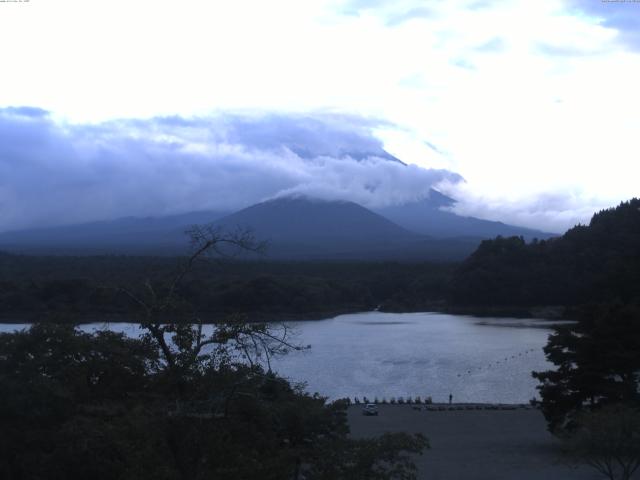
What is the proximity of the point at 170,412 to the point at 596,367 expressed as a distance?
8.84 meters

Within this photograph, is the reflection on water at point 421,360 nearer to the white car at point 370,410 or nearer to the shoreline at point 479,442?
the white car at point 370,410

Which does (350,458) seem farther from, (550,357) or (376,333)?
(376,333)

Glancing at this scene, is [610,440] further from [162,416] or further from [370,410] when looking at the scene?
[370,410]

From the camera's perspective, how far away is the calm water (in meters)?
18.8

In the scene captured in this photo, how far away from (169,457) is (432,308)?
39.0 m

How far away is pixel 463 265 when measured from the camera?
42.0 m

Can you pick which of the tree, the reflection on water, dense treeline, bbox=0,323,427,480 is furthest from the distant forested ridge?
dense treeline, bbox=0,323,427,480

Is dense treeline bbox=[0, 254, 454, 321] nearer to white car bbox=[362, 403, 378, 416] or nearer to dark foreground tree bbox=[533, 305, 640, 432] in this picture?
white car bbox=[362, 403, 378, 416]

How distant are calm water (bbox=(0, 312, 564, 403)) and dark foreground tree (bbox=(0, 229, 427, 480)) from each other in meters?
7.25

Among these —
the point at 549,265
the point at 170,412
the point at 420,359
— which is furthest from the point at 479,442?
the point at 549,265

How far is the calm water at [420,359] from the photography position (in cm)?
1883

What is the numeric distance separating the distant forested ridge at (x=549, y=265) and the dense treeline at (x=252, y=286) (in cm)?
293

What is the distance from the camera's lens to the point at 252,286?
3550cm

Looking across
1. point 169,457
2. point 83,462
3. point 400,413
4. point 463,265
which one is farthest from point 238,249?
point 463,265
